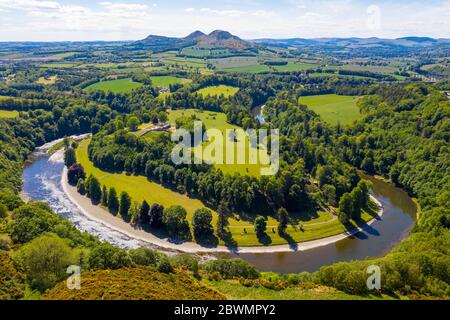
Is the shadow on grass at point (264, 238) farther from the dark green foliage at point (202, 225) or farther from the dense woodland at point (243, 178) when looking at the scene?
the dark green foliage at point (202, 225)

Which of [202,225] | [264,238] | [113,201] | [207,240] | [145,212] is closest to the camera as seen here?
[207,240]

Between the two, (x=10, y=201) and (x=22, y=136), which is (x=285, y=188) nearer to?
(x=10, y=201)

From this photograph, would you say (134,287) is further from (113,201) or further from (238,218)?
(113,201)

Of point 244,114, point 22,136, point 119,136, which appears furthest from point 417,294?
point 22,136

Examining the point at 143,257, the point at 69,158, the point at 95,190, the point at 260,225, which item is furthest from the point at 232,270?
the point at 69,158

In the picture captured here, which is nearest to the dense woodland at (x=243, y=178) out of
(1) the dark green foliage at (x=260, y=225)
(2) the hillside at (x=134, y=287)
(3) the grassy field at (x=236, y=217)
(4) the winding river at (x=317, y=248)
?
(2) the hillside at (x=134, y=287)

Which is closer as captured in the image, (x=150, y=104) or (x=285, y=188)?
(x=285, y=188)
